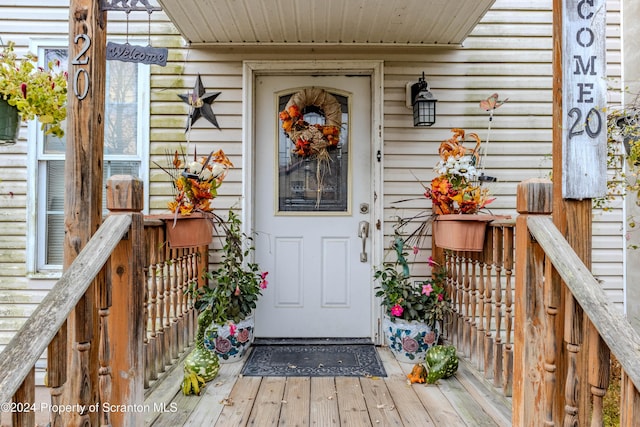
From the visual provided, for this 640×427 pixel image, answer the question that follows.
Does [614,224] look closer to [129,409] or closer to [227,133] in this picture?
[227,133]

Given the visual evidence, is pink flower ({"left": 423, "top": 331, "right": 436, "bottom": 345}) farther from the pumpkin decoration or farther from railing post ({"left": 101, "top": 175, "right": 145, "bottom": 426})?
railing post ({"left": 101, "top": 175, "right": 145, "bottom": 426})

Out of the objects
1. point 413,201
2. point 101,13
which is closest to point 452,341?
point 413,201

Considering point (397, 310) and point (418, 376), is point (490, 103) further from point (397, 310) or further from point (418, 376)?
point (418, 376)

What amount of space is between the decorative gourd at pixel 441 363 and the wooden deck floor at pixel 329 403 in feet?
0.17

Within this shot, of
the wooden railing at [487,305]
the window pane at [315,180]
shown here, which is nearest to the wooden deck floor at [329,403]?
the wooden railing at [487,305]

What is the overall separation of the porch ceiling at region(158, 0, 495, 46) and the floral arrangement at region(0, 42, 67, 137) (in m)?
0.83

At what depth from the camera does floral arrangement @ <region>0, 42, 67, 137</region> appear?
2.30 metres

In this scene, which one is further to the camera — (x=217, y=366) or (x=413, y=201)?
(x=413, y=201)

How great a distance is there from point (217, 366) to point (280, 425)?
24.5 inches

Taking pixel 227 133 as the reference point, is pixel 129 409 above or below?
below

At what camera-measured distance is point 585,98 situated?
1.60 metres

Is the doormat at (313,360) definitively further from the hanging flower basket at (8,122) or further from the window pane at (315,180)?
the hanging flower basket at (8,122)

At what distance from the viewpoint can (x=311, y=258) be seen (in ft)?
10.2

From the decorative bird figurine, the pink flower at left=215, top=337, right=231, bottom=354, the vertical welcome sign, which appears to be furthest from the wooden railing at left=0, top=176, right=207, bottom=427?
the decorative bird figurine
